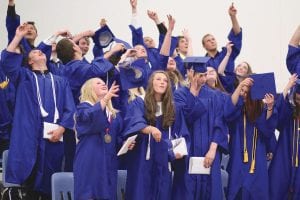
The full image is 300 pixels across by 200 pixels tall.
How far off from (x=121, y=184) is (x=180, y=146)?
A: 65cm

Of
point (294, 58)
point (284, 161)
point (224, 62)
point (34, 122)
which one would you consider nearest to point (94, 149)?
point (34, 122)

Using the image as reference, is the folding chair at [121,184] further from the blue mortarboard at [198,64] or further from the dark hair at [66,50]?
the dark hair at [66,50]

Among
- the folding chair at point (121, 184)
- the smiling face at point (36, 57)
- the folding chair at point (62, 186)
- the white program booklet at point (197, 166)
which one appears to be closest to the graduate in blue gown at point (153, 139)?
the folding chair at point (121, 184)

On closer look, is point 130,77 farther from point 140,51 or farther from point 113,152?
point 113,152

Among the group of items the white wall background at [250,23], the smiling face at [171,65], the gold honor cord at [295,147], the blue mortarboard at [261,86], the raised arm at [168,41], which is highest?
the white wall background at [250,23]

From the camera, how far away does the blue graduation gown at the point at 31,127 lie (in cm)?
539

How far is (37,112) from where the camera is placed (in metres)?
5.57

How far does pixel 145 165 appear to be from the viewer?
5.30 metres

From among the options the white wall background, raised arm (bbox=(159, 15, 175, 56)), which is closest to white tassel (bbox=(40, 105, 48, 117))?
raised arm (bbox=(159, 15, 175, 56))

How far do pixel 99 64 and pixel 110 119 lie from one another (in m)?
0.83

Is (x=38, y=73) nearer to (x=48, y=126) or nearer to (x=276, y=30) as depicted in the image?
(x=48, y=126)

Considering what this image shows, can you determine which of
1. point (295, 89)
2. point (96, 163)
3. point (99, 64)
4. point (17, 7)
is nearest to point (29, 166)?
point (96, 163)

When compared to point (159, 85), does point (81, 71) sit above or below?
above

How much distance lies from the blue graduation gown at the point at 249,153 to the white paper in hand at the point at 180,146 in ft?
2.33
